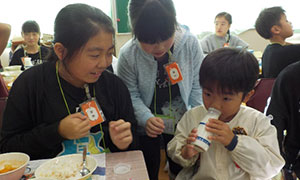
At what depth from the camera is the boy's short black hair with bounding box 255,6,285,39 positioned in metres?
2.50

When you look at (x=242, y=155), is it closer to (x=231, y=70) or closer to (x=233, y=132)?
(x=233, y=132)

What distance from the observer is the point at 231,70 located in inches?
40.0

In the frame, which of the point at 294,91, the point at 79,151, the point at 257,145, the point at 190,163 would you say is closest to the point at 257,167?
the point at 257,145

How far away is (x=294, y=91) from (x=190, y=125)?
24.6 inches

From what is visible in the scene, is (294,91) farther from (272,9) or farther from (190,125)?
(272,9)

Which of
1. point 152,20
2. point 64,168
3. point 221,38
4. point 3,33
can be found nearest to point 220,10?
point 221,38

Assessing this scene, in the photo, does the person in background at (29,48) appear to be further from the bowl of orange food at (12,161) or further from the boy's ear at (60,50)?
the bowl of orange food at (12,161)

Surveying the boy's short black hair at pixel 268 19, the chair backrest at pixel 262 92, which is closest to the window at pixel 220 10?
the boy's short black hair at pixel 268 19

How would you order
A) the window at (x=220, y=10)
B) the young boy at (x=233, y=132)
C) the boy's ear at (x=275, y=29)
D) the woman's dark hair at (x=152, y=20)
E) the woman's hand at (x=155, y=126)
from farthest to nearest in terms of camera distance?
1. the window at (x=220, y=10)
2. the boy's ear at (x=275, y=29)
3. the woman's hand at (x=155, y=126)
4. the woman's dark hair at (x=152, y=20)
5. the young boy at (x=233, y=132)

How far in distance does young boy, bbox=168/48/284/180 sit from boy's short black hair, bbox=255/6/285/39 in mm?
1732

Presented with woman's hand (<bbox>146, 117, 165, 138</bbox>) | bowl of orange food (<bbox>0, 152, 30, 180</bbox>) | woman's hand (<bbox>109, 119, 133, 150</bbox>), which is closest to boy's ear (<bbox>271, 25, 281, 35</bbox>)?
woman's hand (<bbox>146, 117, 165, 138</bbox>)

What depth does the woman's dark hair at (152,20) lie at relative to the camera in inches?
43.3

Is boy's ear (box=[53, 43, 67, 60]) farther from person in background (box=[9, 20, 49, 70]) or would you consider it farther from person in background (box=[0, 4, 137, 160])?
person in background (box=[9, 20, 49, 70])

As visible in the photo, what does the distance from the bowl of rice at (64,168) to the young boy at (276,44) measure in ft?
6.91
